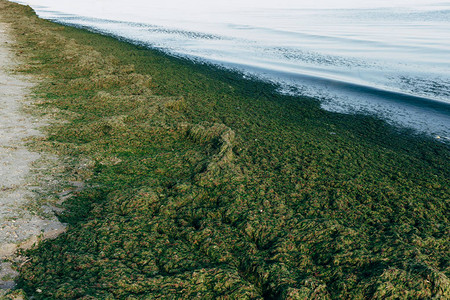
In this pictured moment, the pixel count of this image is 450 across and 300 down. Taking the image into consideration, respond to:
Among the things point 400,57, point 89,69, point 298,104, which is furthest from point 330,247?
point 400,57

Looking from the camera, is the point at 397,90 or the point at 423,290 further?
the point at 397,90

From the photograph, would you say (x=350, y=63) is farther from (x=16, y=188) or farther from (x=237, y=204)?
(x=16, y=188)

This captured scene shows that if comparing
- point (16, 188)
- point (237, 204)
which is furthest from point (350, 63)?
point (16, 188)

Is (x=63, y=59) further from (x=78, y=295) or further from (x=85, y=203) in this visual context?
(x=78, y=295)

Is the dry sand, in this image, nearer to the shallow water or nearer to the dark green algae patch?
the dark green algae patch

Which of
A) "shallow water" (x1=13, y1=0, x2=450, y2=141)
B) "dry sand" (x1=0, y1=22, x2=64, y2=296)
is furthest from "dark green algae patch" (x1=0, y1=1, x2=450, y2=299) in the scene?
"shallow water" (x1=13, y1=0, x2=450, y2=141)

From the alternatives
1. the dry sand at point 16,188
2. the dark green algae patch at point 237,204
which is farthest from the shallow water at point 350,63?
the dry sand at point 16,188
